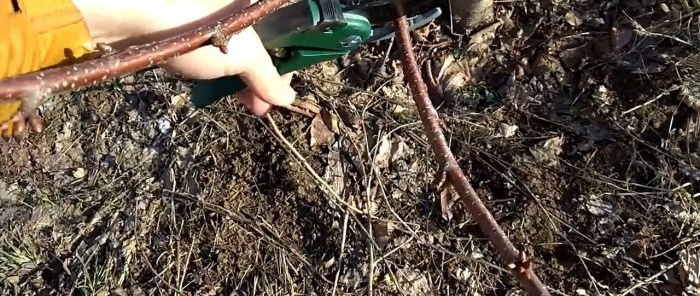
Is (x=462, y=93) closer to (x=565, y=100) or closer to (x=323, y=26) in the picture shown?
(x=565, y=100)

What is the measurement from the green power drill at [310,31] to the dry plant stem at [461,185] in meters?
0.07

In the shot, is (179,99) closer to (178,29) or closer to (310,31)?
(310,31)

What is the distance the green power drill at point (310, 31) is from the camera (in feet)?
4.83

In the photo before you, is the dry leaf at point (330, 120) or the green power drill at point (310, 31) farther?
the dry leaf at point (330, 120)

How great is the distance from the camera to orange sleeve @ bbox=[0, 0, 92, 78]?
1059mm

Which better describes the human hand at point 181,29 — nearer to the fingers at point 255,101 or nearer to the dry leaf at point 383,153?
the fingers at point 255,101

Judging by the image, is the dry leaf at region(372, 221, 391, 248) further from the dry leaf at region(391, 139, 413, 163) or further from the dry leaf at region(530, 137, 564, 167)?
the dry leaf at region(530, 137, 564, 167)

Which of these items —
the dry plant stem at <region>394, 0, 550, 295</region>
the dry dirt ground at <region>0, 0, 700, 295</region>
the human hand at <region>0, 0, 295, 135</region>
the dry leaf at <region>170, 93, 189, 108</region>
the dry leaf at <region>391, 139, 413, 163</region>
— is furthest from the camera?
the dry leaf at <region>170, 93, 189, 108</region>

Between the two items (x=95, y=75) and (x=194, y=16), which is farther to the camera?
(x=194, y=16)

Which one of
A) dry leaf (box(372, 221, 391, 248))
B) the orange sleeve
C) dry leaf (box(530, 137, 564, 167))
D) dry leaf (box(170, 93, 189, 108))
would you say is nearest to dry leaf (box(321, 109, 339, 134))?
dry leaf (box(372, 221, 391, 248))

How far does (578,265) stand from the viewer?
73.5 inches

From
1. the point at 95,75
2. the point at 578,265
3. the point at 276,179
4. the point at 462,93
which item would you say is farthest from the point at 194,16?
the point at 578,265

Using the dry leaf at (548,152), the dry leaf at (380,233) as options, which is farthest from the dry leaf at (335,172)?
the dry leaf at (548,152)

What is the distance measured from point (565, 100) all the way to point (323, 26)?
2.60 feet
